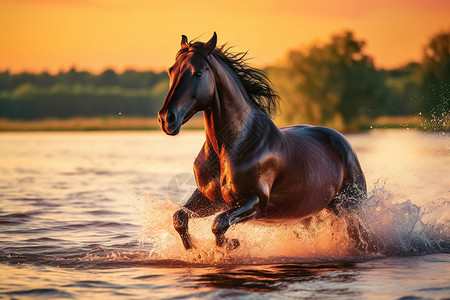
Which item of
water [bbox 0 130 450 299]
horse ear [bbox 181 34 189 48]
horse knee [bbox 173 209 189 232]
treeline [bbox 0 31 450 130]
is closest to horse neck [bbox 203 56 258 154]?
horse ear [bbox 181 34 189 48]

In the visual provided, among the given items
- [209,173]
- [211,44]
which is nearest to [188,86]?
[211,44]

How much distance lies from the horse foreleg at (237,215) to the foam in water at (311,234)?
0.88 m

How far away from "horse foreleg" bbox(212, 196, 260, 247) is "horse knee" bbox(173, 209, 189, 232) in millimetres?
585

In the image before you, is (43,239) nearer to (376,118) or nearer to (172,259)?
(172,259)

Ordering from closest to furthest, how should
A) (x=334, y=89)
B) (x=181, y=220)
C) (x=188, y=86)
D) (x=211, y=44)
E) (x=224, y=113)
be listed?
(x=188, y=86) → (x=211, y=44) → (x=224, y=113) → (x=181, y=220) → (x=334, y=89)

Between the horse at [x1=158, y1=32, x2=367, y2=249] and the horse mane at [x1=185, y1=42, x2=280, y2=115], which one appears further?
the horse mane at [x1=185, y1=42, x2=280, y2=115]

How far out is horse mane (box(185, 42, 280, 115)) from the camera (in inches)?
269

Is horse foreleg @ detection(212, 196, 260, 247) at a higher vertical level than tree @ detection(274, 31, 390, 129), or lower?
lower

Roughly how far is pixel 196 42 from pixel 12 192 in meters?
9.49

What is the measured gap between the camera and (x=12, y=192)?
582 inches

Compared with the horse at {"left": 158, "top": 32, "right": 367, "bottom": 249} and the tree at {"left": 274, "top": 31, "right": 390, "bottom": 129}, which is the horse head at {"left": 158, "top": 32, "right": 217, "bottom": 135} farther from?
the tree at {"left": 274, "top": 31, "right": 390, "bottom": 129}

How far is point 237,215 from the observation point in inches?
253

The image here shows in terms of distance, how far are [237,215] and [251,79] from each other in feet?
4.73

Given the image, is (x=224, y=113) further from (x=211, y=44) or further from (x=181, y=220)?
(x=181, y=220)
